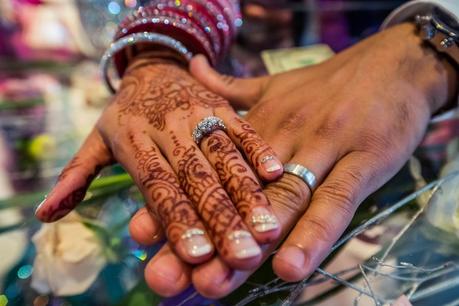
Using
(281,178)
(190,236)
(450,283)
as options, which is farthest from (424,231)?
(190,236)

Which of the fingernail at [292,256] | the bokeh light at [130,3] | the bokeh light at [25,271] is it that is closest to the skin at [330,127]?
the fingernail at [292,256]

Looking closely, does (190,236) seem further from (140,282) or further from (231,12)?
(231,12)

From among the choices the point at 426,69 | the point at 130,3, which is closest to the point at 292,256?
the point at 426,69

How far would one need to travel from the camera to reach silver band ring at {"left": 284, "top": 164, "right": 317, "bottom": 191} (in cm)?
62

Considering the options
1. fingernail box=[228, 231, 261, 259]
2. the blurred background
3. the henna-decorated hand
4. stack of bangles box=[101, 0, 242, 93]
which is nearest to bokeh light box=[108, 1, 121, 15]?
the blurred background

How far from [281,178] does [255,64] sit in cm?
49

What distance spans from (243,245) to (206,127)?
209mm

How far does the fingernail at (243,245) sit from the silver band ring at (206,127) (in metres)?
0.18

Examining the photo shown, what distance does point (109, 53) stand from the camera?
0.87 metres

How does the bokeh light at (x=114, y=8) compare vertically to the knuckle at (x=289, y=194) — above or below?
below

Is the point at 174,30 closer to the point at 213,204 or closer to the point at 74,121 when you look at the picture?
the point at 74,121

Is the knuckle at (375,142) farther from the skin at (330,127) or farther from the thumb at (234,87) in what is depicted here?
the thumb at (234,87)

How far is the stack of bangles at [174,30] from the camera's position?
865 mm

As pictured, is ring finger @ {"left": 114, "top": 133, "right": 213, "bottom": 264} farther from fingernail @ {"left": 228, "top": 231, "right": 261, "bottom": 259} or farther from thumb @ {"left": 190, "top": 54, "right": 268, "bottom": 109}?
thumb @ {"left": 190, "top": 54, "right": 268, "bottom": 109}
